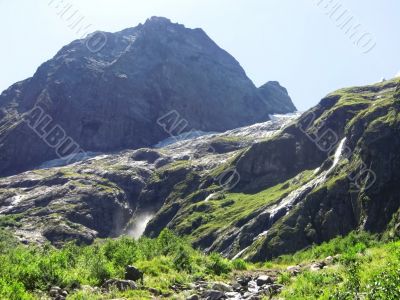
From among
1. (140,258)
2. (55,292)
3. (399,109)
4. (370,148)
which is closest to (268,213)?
(370,148)

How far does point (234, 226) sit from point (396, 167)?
67.9 meters

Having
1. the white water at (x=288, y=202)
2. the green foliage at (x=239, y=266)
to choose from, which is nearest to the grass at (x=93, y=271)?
the green foliage at (x=239, y=266)

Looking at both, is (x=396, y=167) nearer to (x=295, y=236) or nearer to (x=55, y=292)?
(x=295, y=236)

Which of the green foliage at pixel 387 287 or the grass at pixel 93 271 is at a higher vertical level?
the grass at pixel 93 271

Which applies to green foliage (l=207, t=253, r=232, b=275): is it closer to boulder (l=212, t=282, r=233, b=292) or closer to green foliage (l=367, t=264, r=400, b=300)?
boulder (l=212, t=282, r=233, b=292)

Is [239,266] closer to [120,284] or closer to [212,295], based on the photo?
[212,295]

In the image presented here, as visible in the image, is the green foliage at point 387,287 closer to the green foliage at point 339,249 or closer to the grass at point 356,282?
the grass at point 356,282

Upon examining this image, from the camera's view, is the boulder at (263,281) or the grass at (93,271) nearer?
the grass at (93,271)

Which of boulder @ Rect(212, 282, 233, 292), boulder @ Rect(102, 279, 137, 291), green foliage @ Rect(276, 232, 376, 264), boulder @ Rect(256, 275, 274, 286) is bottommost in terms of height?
green foliage @ Rect(276, 232, 376, 264)

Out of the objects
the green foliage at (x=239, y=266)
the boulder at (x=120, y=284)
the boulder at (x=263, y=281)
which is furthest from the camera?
the green foliage at (x=239, y=266)

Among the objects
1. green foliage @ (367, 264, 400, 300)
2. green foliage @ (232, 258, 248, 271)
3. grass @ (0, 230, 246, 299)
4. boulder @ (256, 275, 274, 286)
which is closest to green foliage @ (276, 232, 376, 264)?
boulder @ (256, 275, 274, 286)

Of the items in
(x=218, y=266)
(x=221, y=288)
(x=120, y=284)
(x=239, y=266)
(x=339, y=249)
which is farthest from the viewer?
(x=339, y=249)

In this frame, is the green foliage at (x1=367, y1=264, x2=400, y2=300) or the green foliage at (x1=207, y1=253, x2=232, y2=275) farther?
the green foliage at (x1=207, y1=253, x2=232, y2=275)

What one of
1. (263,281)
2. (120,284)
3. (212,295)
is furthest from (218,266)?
(120,284)
